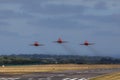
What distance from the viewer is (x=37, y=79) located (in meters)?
67.9

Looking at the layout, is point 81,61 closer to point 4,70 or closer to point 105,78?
point 4,70

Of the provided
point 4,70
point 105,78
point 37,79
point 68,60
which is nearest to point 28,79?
point 37,79

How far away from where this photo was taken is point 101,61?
154500 mm

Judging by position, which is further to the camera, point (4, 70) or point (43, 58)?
point (43, 58)

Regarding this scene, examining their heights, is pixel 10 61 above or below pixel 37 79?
above

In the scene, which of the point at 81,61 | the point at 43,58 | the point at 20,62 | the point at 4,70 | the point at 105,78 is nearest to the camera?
the point at 105,78

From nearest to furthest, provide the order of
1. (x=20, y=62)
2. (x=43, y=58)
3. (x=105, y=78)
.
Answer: (x=105, y=78) → (x=20, y=62) → (x=43, y=58)

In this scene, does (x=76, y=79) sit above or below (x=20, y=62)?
below

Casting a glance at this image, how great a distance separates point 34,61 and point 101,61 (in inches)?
1041

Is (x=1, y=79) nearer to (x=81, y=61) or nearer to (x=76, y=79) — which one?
(x=76, y=79)

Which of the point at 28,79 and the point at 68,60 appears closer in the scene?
the point at 28,79

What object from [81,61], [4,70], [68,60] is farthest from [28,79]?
[68,60]

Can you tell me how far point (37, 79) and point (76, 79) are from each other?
5.73 meters

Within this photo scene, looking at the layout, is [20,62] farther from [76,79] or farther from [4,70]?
[76,79]
